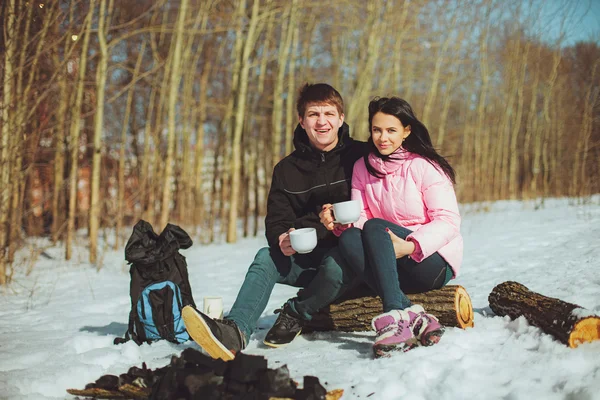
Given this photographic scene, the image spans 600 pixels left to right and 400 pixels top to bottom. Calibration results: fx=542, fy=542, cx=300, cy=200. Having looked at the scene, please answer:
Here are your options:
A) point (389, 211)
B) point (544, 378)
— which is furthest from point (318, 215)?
point (544, 378)

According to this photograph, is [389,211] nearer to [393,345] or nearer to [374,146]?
[374,146]

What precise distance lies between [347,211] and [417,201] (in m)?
0.44

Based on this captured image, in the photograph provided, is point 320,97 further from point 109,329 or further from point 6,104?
point 6,104

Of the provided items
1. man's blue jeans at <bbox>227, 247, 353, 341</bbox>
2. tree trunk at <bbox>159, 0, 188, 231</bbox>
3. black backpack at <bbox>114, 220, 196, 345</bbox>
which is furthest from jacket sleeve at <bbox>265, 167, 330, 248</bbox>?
tree trunk at <bbox>159, 0, 188, 231</bbox>

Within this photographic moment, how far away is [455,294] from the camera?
3.03 meters

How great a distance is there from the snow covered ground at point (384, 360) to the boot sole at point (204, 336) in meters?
0.30

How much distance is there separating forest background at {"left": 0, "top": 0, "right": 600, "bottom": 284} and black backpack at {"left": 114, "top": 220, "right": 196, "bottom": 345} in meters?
2.89

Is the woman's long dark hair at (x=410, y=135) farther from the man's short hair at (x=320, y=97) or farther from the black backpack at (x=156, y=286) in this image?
the black backpack at (x=156, y=286)

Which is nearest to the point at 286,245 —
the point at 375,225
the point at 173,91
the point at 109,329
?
the point at 375,225

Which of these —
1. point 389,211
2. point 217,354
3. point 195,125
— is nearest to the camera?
point 217,354

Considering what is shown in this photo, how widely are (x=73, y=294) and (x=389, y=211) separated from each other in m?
4.04

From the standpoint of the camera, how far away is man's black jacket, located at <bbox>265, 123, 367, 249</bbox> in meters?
3.33

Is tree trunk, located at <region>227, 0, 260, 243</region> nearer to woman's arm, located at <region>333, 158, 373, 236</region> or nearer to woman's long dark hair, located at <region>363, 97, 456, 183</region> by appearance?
woman's arm, located at <region>333, 158, 373, 236</region>

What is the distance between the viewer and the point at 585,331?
2.48m
